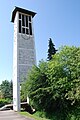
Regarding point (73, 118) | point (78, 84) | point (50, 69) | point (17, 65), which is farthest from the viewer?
point (17, 65)

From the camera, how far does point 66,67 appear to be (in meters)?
20.3

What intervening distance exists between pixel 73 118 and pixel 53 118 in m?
3.37

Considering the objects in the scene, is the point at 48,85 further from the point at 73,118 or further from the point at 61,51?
the point at 73,118

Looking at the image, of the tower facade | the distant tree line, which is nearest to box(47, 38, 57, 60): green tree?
the tower facade

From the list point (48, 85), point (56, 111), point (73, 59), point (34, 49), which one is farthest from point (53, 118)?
point (34, 49)

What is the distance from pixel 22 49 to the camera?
3344 centimetres

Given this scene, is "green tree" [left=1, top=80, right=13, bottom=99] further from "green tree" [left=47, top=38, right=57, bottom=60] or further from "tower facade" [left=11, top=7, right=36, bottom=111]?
"tower facade" [left=11, top=7, right=36, bottom=111]

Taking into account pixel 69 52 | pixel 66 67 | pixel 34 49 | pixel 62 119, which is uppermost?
pixel 34 49

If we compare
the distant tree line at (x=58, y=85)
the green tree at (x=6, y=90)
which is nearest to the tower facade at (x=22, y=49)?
the distant tree line at (x=58, y=85)

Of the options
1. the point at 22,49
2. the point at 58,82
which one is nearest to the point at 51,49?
the point at 22,49

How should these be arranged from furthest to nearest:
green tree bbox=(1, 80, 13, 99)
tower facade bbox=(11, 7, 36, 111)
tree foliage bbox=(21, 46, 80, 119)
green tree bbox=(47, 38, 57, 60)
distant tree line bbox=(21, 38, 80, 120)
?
1. green tree bbox=(1, 80, 13, 99)
2. green tree bbox=(47, 38, 57, 60)
3. tower facade bbox=(11, 7, 36, 111)
4. tree foliage bbox=(21, 46, 80, 119)
5. distant tree line bbox=(21, 38, 80, 120)

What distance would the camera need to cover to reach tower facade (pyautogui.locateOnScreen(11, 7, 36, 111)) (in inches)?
1253

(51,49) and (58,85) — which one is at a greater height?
(51,49)

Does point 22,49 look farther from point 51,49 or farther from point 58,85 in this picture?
point 58,85
